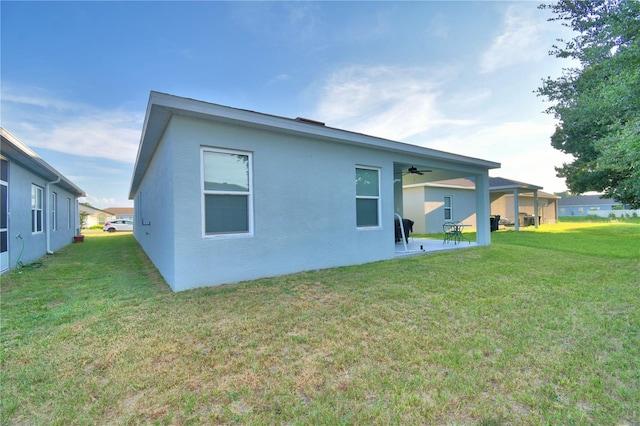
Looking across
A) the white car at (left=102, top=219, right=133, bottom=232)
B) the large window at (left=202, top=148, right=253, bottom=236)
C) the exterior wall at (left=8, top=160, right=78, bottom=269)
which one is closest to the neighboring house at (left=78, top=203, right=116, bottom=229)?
the white car at (left=102, top=219, right=133, bottom=232)

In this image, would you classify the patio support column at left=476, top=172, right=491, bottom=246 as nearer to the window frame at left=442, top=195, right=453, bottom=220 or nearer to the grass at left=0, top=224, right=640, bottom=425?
the grass at left=0, top=224, right=640, bottom=425

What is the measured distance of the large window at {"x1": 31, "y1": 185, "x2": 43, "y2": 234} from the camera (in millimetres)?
8859

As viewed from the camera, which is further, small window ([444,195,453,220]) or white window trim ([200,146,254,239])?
small window ([444,195,453,220])

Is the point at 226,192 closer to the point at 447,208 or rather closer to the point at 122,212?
the point at 447,208

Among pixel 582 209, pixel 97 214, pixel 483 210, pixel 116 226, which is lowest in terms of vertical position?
pixel 116 226

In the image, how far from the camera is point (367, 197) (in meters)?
7.08

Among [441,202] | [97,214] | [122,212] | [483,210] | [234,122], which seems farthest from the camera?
[122,212]

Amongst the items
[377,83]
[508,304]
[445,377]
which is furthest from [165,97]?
[377,83]

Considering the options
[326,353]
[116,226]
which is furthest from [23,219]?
[116,226]

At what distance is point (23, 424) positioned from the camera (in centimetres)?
188

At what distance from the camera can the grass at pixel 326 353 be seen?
1977 millimetres

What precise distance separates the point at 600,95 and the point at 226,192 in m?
7.98

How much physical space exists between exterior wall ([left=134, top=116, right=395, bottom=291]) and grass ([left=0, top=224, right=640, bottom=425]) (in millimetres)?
518

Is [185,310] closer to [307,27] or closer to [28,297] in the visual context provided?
[28,297]
